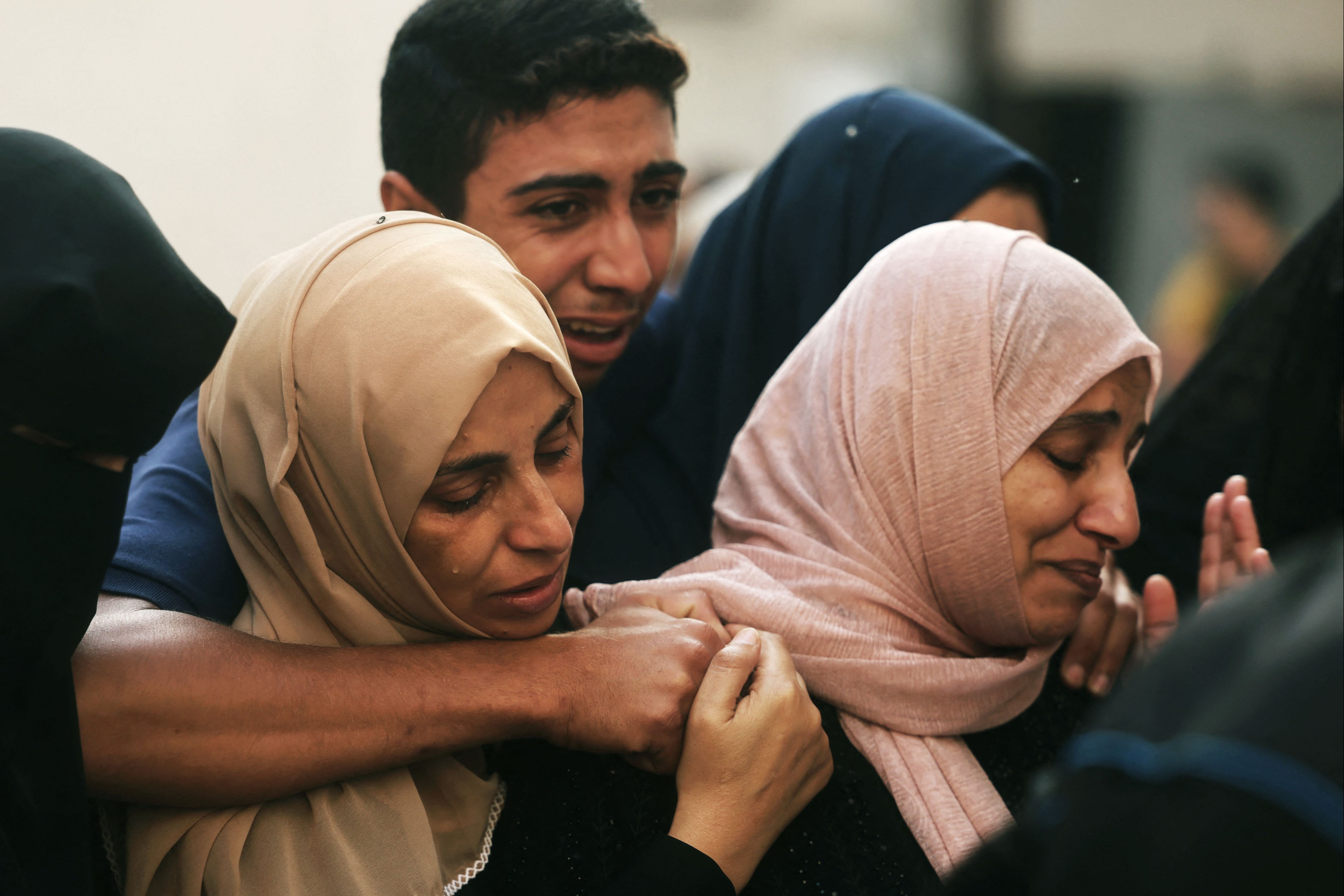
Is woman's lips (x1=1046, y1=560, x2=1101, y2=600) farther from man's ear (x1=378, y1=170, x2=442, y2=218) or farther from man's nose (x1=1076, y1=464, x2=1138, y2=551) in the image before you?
man's ear (x1=378, y1=170, x2=442, y2=218)

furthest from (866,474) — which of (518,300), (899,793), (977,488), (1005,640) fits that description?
(518,300)

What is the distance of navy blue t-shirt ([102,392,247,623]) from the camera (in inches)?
59.9

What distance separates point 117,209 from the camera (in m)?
1.19

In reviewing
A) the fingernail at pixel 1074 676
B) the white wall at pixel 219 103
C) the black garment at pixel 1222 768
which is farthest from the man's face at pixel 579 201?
the black garment at pixel 1222 768

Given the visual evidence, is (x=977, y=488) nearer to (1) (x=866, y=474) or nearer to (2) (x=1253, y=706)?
(1) (x=866, y=474)

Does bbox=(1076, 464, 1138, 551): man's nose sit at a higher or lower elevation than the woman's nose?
lower

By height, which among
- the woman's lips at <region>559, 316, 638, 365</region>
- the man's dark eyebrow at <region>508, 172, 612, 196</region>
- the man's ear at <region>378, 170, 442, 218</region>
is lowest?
the woman's lips at <region>559, 316, 638, 365</region>

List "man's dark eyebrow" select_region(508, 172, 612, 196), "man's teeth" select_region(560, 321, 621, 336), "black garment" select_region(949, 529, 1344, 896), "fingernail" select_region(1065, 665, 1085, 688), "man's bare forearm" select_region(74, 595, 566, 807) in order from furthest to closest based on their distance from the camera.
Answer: "man's teeth" select_region(560, 321, 621, 336), "man's dark eyebrow" select_region(508, 172, 612, 196), "fingernail" select_region(1065, 665, 1085, 688), "man's bare forearm" select_region(74, 595, 566, 807), "black garment" select_region(949, 529, 1344, 896)

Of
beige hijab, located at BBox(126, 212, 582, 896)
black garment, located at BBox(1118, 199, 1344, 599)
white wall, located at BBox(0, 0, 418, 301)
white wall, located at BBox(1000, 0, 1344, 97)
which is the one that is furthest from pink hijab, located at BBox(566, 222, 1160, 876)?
white wall, located at BBox(1000, 0, 1344, 97)

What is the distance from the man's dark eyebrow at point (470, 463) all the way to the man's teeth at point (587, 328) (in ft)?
2.51

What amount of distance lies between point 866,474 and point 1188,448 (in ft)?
3.61

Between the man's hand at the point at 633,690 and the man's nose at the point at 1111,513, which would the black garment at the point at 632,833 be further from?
the man's nose at the point at 1111,513

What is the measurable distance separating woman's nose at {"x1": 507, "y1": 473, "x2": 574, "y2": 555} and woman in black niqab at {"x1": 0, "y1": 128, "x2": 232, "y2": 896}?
1.36 feet

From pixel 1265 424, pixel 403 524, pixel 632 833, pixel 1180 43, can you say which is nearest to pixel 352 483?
→ pixel 403 524
